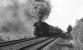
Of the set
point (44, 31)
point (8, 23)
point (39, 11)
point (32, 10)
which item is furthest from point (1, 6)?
point (44, 31)

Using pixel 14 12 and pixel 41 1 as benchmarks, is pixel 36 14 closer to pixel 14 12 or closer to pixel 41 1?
pixel 41 1

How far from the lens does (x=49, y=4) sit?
3048 centimetres

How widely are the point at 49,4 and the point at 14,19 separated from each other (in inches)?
473

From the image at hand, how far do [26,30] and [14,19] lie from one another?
17.1 ft

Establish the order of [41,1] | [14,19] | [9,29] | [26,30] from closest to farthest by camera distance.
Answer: [41,1] → [9,29] → [14,19] → [26,30]

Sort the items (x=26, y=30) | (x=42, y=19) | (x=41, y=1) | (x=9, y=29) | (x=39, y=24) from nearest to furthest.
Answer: (x=39, y=24) → (x=42, y=19) → (x=41, y=1) → (x=9, y=29) → (x=26, y=30)

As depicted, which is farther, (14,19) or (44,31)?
(14,19)

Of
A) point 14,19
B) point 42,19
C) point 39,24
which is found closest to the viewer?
point 39,24

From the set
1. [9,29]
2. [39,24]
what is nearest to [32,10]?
[39,24]

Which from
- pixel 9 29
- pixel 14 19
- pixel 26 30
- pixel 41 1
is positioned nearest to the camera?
pixel 41 1

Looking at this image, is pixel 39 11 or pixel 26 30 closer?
pixel 39 11

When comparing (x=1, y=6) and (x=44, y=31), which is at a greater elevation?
(x=1, y=6)

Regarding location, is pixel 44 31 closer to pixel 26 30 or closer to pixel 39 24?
pixel 39 24

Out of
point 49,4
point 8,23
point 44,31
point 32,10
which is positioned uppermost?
point 49,4
